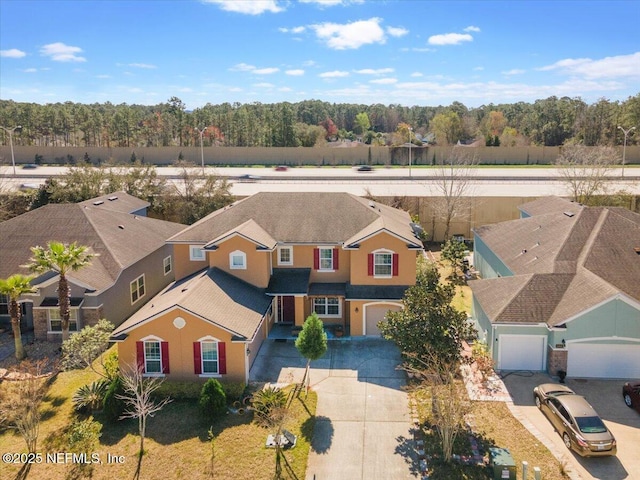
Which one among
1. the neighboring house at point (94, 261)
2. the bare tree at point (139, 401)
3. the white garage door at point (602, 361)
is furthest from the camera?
the neighboring house at point (94, 261)

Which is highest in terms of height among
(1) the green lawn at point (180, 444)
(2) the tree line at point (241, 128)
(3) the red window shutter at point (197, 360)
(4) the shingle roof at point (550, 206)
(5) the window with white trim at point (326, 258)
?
(2) the tree line at point (241, 128)

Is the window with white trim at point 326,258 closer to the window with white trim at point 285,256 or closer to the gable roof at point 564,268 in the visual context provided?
the window with white trim at point 285,256

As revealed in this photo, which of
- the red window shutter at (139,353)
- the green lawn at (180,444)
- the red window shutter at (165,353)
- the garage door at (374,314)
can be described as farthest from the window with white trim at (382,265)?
the red window shutter at (139,353)

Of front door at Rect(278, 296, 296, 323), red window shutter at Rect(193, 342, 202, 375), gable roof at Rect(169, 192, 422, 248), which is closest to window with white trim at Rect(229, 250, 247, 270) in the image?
gable roof at Rect(169, 192, 422, 248)

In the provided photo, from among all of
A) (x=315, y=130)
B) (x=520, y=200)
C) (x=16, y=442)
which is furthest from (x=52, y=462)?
(x=315, y=130)

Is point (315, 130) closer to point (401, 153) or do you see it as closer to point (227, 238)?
point (401, 153)

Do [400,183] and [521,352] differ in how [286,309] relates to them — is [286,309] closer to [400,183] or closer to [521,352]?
[521,352]
